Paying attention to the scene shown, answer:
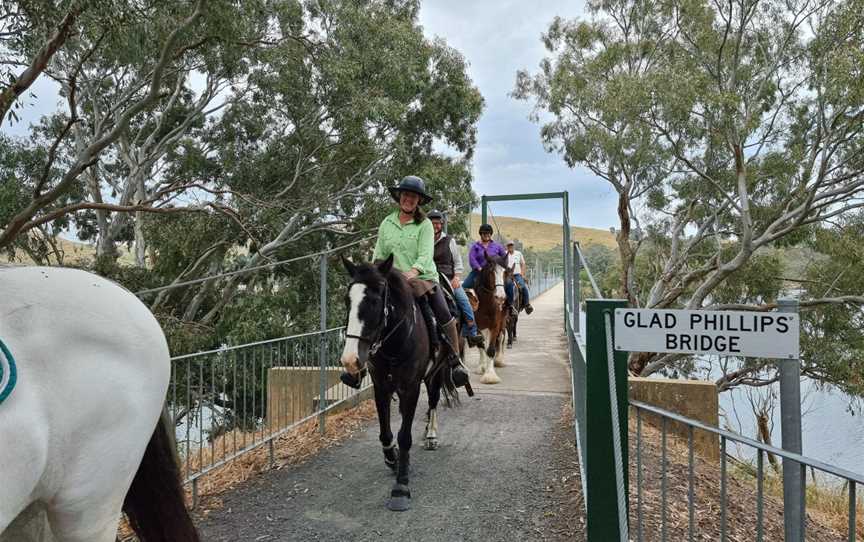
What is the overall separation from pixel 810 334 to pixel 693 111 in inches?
328

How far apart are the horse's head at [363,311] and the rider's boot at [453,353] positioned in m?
1.10

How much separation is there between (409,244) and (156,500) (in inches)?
103

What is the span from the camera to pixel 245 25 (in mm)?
9648

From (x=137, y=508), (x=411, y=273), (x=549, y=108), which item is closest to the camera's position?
(x=137, y=508)

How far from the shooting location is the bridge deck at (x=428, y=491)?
133 inches

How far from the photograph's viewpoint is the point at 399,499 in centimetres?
366

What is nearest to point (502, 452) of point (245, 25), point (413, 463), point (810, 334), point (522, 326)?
point (413, 463)

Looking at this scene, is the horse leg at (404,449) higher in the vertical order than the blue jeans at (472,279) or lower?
lower

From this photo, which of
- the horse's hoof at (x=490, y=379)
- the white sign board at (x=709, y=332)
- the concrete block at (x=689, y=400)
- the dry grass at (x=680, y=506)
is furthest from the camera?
the horse's hoof at (x=490, y=379)

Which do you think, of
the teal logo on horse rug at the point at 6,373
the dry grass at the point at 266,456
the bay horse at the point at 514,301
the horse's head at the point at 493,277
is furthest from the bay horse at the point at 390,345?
the bay horse at the point at 514,301

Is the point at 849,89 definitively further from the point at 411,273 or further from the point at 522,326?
the point at 411,273

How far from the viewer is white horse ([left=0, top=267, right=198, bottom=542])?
1.33 meters

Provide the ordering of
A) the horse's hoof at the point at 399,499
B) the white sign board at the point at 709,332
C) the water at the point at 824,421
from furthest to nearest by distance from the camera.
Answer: the water at the point at 824,421, the horse's hoof at the point at 399,499, the white sign board at the point at 709,332

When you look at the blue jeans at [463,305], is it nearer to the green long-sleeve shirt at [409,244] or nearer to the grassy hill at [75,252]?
the green long-sleeve shirt at [409,244]
